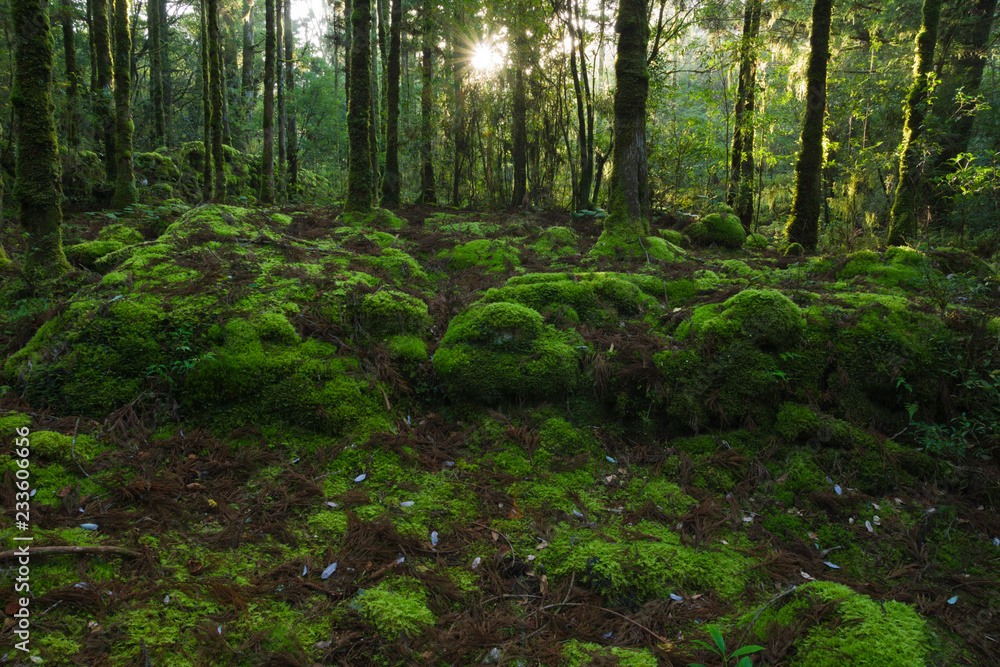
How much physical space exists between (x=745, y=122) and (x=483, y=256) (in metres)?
10.4

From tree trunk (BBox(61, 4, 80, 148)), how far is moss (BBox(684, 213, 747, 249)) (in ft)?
52.4

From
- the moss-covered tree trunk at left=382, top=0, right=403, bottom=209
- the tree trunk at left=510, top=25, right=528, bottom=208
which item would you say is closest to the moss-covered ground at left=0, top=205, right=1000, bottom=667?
the moss-covered tree trunk at left=382, top=0, right=403, bottom=209

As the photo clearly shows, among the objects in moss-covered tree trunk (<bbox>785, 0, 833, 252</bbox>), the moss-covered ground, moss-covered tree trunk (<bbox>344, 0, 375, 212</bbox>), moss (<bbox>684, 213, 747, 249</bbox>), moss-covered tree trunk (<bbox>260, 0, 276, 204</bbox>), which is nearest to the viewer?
the moss-covered ground

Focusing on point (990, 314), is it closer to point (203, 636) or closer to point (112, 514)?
point (203, 636)

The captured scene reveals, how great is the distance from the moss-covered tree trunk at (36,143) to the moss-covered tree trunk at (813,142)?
13.2 m

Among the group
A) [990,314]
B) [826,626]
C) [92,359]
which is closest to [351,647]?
[826,626]

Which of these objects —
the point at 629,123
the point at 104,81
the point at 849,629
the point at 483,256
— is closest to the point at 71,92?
the point at 104,81

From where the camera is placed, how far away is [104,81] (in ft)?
39.8

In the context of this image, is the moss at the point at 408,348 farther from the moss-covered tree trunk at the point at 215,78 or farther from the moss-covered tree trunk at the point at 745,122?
the moss-covered tree trunk at the point at 745,122

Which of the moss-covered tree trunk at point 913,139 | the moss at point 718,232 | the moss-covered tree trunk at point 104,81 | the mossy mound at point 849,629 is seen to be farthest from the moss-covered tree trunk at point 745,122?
the moss-covered tree trunk at point 104,81

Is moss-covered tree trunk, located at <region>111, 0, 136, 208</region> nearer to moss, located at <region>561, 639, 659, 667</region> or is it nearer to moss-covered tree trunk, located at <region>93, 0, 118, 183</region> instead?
moss-covered tree trunk, located at <region>93, 0, 118, 183</region>

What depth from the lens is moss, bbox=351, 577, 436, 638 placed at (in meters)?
2.76

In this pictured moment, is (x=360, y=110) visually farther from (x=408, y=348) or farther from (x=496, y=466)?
(x=496, y=466)

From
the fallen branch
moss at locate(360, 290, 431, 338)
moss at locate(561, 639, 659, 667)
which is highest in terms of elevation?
moss at locate(360, 290, 431, 338)
